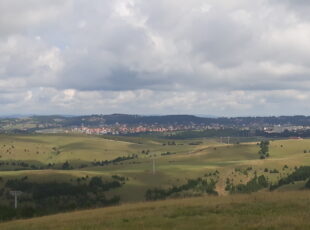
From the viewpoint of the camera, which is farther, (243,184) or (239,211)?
(243,184)

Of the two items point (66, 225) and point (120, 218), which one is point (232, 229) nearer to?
point (120, 218)

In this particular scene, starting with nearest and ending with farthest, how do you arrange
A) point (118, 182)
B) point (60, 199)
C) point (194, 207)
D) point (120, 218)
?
1. point (120, 218)
2. point (194, 207)
3. point (60, 199)
4. point (118, 182)

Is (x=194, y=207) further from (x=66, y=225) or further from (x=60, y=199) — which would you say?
(x=60, y=199)

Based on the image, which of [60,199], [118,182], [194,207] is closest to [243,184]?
[118,182]

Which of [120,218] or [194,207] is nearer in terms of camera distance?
[120,218]

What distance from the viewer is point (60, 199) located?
16488 centimetres

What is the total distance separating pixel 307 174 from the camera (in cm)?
18275

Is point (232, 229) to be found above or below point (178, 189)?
above

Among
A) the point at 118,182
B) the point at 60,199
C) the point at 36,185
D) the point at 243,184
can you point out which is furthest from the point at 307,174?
the point at 36,185

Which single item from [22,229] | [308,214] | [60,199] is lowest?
[60,199]

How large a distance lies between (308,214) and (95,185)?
166 metres

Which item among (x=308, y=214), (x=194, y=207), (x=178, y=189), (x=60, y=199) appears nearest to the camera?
(x=308, y=214)

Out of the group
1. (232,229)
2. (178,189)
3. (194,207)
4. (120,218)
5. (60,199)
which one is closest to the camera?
(232,229)

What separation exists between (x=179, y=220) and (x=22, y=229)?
1113 centimetres
